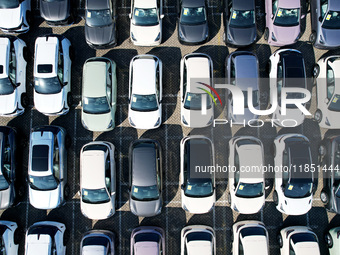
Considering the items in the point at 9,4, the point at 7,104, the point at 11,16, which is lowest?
the point at 7,104

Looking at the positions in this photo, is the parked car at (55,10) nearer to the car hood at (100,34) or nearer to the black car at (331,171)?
the car hood at (100,34)

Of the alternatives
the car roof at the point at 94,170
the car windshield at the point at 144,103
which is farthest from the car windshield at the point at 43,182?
the car windshield at the point at 144,103

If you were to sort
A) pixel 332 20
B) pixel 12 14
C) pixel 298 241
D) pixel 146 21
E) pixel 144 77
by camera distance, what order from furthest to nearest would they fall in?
1. pixel 12 14
2. pixel 146 21
3. pixel 332 20
4. pixel 144 77
5. pixel 298 241

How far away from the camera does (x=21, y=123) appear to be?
39.1 feet

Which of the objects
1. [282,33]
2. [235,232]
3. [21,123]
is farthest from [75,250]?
[282,33]

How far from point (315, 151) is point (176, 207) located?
6.07m

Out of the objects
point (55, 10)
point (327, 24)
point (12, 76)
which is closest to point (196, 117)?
point (327, 24)

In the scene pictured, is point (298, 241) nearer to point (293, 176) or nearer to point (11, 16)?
point (293, 176)

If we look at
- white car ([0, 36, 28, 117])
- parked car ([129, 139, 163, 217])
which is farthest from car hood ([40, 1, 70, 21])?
parked car ([129, 139, 163, 217])

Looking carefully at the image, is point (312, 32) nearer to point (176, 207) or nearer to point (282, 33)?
point (282, 33)

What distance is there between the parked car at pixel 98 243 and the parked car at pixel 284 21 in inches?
395

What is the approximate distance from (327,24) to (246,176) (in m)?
6.72

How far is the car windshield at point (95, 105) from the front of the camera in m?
11.0

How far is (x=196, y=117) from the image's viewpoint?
1127 cm
